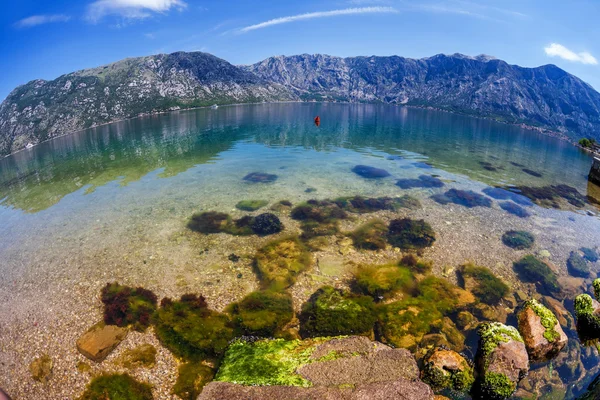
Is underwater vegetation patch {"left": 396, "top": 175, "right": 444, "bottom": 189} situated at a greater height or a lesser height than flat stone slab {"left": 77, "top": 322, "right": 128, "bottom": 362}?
greater

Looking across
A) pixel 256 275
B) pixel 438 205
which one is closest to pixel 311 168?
pixel 438 205

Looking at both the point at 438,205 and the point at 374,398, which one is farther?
the point at 438,205

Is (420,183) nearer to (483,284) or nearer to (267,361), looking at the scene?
(483,284)

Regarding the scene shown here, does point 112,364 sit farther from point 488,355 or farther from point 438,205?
point 438,205

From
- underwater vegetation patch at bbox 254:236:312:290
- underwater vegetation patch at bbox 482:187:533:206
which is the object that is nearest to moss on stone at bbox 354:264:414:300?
underwater vegetation patch at bbox 254:236:312:290

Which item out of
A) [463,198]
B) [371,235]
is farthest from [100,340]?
[463,198]

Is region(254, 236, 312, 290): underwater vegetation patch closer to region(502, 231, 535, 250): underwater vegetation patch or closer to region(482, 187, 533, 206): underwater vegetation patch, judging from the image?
region(502, 231, 535, 250): underwater vegetation patch
